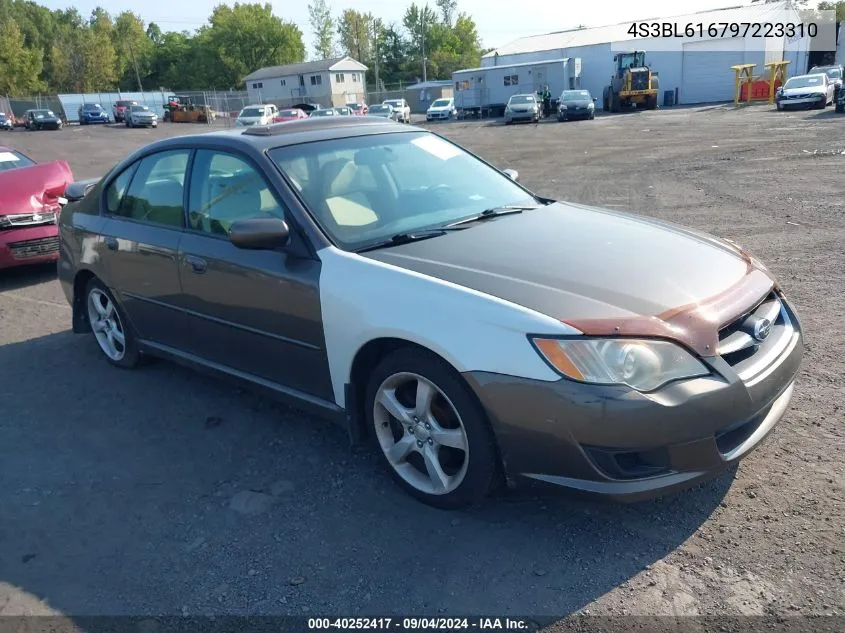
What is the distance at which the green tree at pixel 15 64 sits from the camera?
72.2 meters

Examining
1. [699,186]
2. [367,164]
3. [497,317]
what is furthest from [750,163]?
[497,317]

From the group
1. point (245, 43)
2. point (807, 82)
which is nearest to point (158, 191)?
point (807, 82)

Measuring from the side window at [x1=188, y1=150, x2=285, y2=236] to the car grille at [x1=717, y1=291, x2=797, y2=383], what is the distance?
2178mm

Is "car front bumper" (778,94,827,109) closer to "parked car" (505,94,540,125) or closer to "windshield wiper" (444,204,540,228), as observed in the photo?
"parked car" (505,94,540,125)

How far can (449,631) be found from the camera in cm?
244

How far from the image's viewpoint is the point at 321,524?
3102 mm

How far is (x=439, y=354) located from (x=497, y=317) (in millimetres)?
300

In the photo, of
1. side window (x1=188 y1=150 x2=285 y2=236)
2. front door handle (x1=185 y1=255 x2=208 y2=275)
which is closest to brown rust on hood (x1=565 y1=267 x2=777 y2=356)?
side window (x1=188 y1=150 x2=285 y2=236)

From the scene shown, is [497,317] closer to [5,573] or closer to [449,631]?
[449,631]

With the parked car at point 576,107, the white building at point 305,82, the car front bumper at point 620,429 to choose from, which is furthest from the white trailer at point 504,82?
the car front bumper at point 620,429

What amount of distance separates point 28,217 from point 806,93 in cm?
3216

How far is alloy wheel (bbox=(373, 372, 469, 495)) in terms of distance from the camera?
2.99 metres

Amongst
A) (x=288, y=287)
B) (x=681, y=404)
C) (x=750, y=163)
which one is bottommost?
(x=750, y=163)

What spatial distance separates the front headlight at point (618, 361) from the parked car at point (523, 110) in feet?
113
